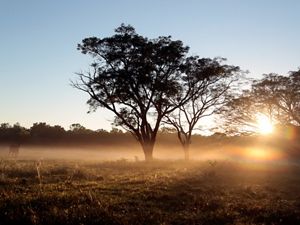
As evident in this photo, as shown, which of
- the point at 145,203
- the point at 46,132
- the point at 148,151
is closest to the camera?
the point at 145,203

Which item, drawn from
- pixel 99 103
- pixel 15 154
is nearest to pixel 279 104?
pixel 99 103

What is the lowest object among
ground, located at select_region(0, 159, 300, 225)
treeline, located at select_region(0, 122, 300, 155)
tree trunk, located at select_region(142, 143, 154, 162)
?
ground, located at select_region(0, 159, 300, 225)

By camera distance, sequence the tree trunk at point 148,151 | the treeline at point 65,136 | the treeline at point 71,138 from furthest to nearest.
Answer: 1. the treeline at point 65,136
2. the treeline at point 71,138
3. the tree trunk at point 148,151

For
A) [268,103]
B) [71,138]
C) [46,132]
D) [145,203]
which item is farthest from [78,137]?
[145,203]

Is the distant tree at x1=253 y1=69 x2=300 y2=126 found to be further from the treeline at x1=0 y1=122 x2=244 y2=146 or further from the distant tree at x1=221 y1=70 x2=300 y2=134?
the treeline at x1=0 y1=122 x2=244 y2=146

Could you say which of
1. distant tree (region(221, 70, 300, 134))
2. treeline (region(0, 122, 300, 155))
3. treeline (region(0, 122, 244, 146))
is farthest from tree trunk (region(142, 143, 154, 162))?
treeline (region(0, 122, 244, 146))

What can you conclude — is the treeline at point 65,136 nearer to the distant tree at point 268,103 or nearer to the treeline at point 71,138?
the treeline at point 71,138

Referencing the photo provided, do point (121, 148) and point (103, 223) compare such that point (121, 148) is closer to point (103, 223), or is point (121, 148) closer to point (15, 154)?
point (15, 154)

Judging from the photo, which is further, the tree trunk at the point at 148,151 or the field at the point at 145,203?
the tree trunk at the point at 148,151

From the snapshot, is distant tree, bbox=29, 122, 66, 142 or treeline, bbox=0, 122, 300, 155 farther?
distant tree, bbox=29, 122, 66, 142

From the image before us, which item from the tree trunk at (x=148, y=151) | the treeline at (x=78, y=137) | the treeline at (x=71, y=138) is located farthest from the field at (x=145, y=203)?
the treeline at (x=78, y=137)

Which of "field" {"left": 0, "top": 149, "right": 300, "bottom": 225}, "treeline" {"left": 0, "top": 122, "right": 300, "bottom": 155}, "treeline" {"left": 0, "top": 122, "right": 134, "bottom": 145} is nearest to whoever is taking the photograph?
"field" {"left": 0, "top": 149, "right": 300, "bottom": 225}

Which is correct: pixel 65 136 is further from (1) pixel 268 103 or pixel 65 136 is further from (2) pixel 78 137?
(1) pixel 268 103

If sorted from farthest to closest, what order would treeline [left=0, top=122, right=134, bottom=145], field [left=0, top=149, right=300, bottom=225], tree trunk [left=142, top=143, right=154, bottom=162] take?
1. treeline [left=0, top=122, right=134, bottom=145]
2. tree trunk [left=142, top=143, right=154, bottom=162]
3. field [left=0, top=149, right=300, bottom=225]
